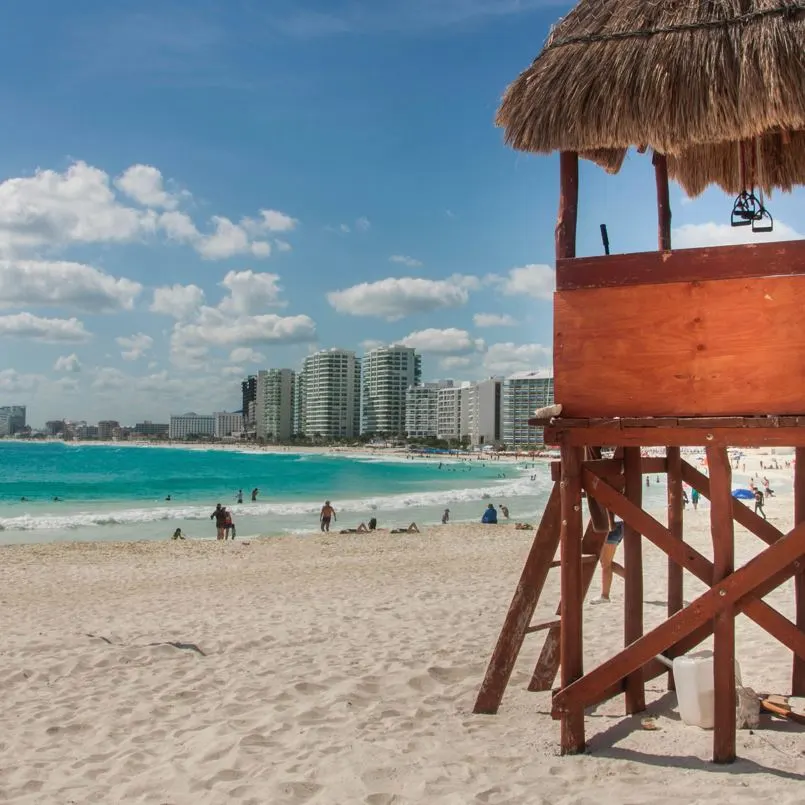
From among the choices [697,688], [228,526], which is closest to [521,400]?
[228,526]

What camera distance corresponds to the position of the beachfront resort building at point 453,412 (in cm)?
18988

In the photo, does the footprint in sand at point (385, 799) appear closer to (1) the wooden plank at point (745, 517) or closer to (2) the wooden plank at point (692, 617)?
(2) the wooden plank at point (692, 617)

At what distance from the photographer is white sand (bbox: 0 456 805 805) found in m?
4.35

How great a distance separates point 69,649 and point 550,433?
590 centimetres

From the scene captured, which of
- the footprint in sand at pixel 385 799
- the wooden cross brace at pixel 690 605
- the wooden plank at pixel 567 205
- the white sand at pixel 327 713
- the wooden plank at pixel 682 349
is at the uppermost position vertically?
the wooden plank at pixel 567 205

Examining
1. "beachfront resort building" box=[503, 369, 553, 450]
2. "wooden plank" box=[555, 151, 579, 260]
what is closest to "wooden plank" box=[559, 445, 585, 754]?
"wooden plank" box=[555, 151, 579, 260]

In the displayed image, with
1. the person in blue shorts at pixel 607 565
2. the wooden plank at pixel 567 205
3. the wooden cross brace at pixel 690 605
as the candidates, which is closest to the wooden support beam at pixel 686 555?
the wooden cross brace at pixel 690 605

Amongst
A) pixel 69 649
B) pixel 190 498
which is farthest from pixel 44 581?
pixel 190 498

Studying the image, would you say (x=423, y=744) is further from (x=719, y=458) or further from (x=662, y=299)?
(x=662, y=299)

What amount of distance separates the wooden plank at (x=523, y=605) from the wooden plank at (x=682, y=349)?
100 cm

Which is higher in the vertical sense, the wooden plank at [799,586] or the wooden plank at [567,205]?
the wooden plank at [567,205]

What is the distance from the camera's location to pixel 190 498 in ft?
159

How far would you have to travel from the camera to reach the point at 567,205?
5.07 metres

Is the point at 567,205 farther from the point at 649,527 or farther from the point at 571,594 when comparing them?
the point at 571,594
